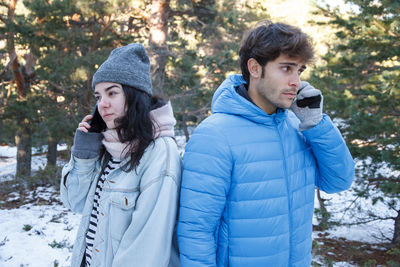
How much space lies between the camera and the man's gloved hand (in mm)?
1608

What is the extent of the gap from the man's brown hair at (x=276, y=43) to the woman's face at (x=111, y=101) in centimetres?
76

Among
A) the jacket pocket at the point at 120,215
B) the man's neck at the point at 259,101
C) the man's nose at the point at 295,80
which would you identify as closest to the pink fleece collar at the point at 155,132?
the jacket pocket at the point at 120,215

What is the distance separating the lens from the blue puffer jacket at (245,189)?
1.48 meters

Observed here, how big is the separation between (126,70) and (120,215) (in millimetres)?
798

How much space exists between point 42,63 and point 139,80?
7078 millimetres

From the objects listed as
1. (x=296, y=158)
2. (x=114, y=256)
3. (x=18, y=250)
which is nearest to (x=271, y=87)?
(x=296, y=158)

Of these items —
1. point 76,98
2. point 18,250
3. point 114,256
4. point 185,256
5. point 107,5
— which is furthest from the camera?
point 76,98

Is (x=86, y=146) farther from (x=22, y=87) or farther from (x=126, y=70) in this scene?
(x=22, y=87)

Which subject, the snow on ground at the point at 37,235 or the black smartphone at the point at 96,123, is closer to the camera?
the black smartphone at the point at 96,123

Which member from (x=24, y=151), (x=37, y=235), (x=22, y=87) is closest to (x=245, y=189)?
(x=37, y=235)

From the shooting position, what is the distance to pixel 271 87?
5.27 ft

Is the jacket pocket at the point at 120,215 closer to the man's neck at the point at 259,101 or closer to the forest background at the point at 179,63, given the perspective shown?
the man's neck at the point at 259,101

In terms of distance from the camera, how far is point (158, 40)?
28.1ft

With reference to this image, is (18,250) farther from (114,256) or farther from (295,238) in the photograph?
(295,238)
